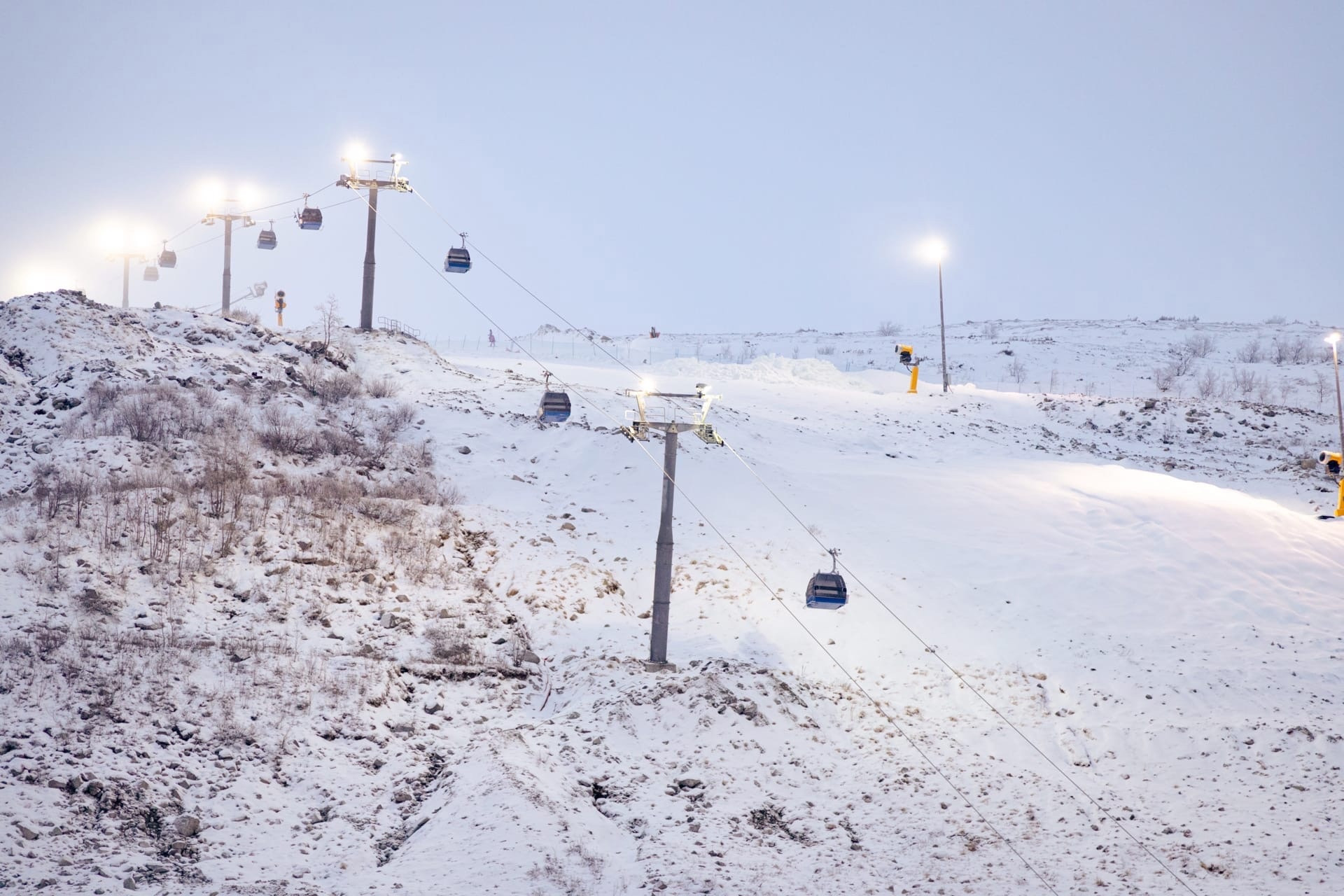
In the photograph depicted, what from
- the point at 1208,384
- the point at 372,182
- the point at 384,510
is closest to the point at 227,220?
the point at 372,182

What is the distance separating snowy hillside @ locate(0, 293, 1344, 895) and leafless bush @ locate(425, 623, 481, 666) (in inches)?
2.9

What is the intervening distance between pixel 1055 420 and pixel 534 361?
24278mm

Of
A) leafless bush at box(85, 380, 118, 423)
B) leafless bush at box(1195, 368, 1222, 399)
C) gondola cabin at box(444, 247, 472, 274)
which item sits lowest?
leafless bush at box(85, 380, 118, 423)

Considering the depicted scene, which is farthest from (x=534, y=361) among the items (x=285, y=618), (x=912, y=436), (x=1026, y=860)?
(x=1026, y=860)

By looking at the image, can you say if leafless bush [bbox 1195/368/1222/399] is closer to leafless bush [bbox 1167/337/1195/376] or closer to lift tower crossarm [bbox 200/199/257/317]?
leafless bush [bbox 1167/337/1195/376]

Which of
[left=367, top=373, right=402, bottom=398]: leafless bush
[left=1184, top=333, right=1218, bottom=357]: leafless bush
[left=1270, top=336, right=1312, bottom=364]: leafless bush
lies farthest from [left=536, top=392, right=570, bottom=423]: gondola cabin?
[left=1184, top=333, right=1218, bottom=357]: leafless bush

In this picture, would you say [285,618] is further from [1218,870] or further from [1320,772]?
[1320,772]

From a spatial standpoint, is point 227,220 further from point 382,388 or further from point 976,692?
point 976,692

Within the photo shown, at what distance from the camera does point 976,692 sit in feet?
57.2

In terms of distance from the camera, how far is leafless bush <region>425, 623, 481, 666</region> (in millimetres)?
16953

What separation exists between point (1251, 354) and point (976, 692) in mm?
54791

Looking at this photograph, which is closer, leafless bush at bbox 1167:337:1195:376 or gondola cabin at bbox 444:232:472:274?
gondola cabin at bbox 444:232:472:274

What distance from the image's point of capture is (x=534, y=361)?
155 feet

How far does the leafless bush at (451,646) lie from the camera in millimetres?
16953
